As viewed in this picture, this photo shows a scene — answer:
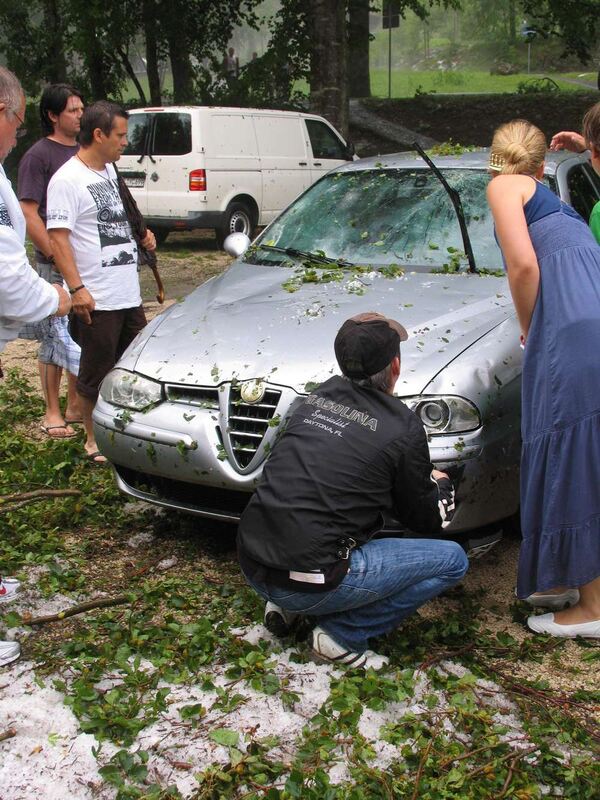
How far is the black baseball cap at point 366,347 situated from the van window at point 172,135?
10.7 m

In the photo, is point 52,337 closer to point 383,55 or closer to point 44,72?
point 44,72

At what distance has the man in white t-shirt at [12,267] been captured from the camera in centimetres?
346

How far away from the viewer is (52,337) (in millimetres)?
5906

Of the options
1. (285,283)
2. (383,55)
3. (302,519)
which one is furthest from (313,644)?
(383,55)

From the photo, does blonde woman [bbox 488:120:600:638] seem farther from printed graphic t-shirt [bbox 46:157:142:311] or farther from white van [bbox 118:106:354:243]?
white van [bbox 118:106:354:243]

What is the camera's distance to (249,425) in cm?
395

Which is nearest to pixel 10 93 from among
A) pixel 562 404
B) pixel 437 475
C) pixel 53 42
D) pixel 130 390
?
pixel 130 390

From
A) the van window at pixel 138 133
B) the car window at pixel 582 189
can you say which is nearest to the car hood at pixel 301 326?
the car window at pixel 582 189

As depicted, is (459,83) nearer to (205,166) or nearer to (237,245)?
(205,166)

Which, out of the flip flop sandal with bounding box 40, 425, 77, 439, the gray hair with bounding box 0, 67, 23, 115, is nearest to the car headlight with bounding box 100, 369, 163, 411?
the gray hair with bounding box 0, 67, 23, 115

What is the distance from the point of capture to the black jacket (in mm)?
3152

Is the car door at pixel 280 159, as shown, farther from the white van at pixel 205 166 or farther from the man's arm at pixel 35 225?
the man's arm at pixel 35 225

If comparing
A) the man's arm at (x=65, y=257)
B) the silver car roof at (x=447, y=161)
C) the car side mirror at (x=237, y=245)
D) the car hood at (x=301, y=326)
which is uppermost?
the silver car roof at (x=447, y=161)

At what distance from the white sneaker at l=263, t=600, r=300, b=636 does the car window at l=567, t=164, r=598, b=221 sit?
2795mm
